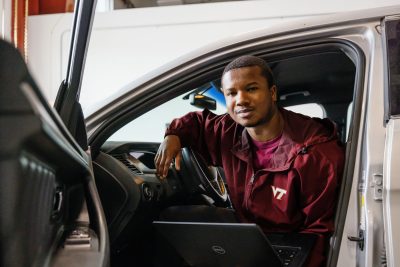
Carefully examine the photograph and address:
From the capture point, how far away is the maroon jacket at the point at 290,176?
156 centimetres

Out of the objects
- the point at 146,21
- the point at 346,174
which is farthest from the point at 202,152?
the point at 146,21

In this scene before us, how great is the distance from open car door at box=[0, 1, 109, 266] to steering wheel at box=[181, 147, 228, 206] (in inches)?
45.7

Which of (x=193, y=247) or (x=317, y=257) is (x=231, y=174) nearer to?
(x=193, y=247)

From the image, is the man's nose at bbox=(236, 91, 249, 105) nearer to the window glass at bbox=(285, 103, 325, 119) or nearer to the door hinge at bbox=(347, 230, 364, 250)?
the door hinge at bbox=(347, 230, 364, 250)

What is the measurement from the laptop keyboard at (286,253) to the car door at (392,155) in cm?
31

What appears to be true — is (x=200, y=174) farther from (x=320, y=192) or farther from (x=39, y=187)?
(x=39, y=187)

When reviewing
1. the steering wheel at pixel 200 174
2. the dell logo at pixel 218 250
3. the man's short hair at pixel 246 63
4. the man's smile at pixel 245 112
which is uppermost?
the man's short hair at pixel 246 63

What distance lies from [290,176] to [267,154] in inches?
9.0

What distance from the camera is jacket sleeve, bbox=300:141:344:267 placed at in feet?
5.04

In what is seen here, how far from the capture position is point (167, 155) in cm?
184

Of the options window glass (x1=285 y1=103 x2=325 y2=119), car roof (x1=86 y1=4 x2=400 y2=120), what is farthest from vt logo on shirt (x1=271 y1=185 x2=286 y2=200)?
window glass (x1=285 y1=103 x2=325 y2=119)

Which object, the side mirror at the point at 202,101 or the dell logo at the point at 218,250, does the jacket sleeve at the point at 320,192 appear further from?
the side mirror at the point at 202,101

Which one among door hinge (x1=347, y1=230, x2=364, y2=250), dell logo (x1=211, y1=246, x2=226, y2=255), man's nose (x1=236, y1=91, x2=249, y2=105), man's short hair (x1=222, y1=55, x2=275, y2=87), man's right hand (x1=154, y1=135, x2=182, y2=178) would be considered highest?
man's short hair (x1=222, y1=55, x2=275, y2=87)

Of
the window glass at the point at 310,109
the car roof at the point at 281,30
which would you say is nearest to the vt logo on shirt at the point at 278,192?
the car roof at the point at 281,30
